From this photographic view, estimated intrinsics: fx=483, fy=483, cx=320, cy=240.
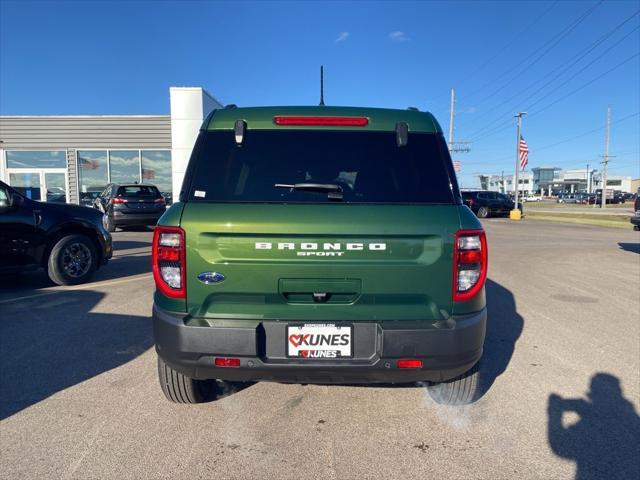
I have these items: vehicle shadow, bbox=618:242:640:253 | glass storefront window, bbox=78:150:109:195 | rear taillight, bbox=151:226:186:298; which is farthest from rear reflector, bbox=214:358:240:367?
glass storefront window, bbox=78:150:109:195

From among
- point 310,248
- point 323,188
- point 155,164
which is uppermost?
point 155,164

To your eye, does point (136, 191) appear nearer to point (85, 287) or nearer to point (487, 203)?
point (85, 287)

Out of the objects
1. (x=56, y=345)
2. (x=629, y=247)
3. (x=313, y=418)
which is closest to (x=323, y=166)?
(x=313, y=418)

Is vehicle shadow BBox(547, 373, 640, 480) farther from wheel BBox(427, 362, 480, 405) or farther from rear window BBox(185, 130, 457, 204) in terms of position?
rear window BBox(185, 130, 457, 204)

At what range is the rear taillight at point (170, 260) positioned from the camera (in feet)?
8.95

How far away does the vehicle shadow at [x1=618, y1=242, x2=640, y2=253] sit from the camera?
44.5ft

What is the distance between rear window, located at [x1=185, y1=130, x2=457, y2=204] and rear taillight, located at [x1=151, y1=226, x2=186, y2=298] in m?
0.31

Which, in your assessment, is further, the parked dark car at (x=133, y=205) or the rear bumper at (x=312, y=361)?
the parked dark car at (x=133, y=205)

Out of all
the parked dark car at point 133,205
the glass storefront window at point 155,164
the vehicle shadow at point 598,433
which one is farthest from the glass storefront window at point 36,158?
the vehicle shadow at point 598,433

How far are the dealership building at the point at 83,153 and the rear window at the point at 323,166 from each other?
20399 mm

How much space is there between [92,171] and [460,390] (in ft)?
77.1

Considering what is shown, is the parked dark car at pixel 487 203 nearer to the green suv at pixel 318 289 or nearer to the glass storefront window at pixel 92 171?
the glass storefront window at pixel 92 171

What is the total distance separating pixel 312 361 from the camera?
2707 mm

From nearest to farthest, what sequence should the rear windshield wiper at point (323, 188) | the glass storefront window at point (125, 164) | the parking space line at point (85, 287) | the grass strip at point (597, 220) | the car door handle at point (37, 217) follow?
the rear windshield wiper at point (323, 188), the parking space line at point (85, 287), the car door handle at point (37, 217), the glass storefront window at point (125, 164), the grass strip at point (597, 220)
